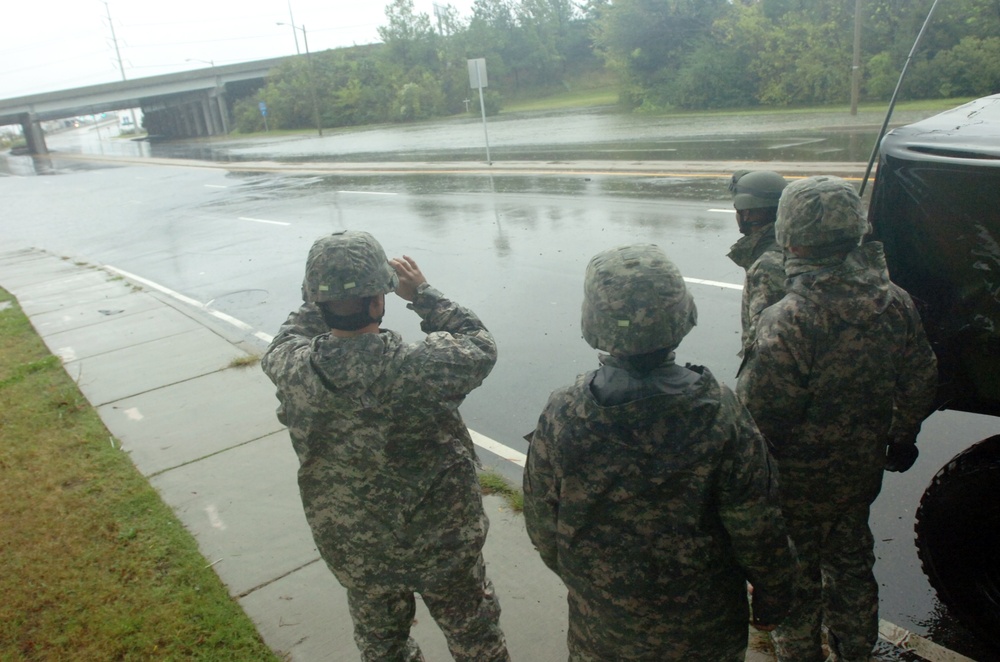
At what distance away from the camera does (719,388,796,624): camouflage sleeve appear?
1871mm

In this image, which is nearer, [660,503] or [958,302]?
[660,503]

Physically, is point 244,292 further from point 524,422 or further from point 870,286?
point 870,286

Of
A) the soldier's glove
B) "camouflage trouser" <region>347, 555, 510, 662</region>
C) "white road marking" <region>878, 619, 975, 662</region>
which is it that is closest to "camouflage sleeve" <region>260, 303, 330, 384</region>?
"camouflage trouser" <region>347, 555, 510, 662</region>

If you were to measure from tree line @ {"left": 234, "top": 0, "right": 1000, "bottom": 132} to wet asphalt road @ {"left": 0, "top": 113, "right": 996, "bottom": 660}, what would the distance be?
9.20ft

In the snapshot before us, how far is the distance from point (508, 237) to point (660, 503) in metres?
9.75

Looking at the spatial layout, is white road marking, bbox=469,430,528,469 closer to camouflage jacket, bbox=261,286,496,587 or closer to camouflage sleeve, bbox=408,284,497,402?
camouflage jacket, bbox=261,286,496,587

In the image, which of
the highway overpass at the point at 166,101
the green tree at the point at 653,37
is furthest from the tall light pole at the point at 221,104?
the green tree at the point at 653,37

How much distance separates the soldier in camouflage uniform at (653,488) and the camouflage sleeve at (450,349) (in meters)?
0.45

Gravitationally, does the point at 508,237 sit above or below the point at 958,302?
below

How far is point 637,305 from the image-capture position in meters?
1.84

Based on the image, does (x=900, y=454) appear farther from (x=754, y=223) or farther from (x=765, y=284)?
(x=754, y=223)

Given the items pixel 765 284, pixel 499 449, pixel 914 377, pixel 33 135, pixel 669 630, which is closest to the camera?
pixel 669 630

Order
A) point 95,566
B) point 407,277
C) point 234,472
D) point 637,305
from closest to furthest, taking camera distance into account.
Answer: point 637,305
point 407,277
point 95,566
point 234,472

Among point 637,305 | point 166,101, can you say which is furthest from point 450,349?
point 166,101
